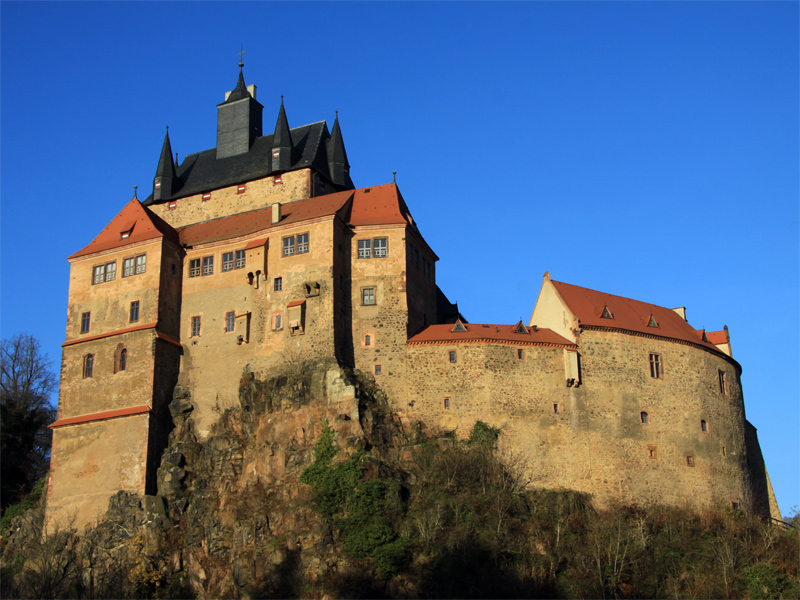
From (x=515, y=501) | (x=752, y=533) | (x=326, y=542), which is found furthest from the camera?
(x=752, y=533)

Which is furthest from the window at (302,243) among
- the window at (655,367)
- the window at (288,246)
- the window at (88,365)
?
the window at (655,367)

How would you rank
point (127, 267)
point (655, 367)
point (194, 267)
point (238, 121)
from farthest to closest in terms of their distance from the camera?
point (238, 121) → point (194, 267) → point (127, 267) → point (655, 367)

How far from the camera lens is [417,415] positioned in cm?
5534

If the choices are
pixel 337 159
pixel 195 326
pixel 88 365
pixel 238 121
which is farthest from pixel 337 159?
pixel 88 365

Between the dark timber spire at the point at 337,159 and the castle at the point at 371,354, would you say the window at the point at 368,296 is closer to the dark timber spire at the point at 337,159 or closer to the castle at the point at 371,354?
the castle at the point at 371,354

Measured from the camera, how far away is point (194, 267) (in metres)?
61.6

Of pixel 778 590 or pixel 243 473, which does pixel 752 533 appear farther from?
pixel 243 473

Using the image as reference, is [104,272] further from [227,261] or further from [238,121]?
[238,121]

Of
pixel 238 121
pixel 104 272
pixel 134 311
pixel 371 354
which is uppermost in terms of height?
pixel 238 121

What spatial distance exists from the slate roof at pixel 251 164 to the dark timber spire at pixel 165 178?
38 centimetres

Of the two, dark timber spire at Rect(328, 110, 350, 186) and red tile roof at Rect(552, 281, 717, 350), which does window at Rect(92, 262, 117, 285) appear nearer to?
dark timber spire at Rect(328, 110, 350, 186)

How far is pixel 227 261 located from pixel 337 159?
12.3 metres

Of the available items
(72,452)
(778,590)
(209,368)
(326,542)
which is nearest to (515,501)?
(326,542)

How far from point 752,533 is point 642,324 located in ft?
44.0
